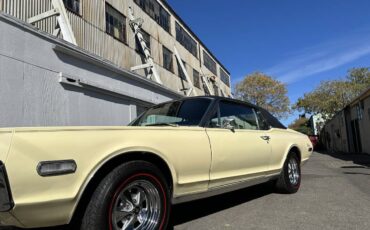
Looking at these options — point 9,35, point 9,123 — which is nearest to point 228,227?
point 9,123

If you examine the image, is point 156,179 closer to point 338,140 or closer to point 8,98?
point 8,98

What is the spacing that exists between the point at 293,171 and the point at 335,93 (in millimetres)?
42453

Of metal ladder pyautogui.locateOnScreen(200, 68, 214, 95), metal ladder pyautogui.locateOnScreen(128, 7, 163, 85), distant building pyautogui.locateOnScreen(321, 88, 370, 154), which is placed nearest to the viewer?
metal ladder pyautogui.locateOnScreen(128, 7, 163, 85)

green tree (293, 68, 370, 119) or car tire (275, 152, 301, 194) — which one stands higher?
green tree (293, 68, 370, 119)

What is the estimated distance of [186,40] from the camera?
29.7m

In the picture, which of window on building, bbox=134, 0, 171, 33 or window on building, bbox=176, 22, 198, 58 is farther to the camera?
window on building, bbox=176, 22, 198, 58

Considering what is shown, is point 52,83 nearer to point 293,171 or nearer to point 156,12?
point 293,171

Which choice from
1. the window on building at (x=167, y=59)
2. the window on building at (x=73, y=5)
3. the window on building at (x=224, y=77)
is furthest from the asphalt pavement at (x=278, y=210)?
the window on building at (x=224, y=77)

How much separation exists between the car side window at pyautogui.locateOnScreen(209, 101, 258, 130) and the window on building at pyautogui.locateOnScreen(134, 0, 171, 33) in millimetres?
16329

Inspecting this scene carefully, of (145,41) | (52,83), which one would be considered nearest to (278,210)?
(52,83)

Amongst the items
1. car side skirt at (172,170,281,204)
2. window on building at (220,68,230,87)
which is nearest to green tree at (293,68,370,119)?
window on building at (220,68,230,87)

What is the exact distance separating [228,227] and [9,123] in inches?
239

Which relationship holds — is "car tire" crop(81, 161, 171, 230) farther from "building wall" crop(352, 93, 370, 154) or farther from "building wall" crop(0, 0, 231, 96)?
"building wall" crop(352, 93, 370, 154)

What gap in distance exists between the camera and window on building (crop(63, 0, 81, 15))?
13.1 meters
